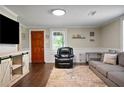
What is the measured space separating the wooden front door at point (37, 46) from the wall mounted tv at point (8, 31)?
3.48 m

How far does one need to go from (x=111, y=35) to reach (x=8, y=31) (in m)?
4.30

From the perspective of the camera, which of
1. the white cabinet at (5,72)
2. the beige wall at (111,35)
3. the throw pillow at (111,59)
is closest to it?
the white cabinet at (5,72)

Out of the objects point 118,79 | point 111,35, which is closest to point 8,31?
point 118,79

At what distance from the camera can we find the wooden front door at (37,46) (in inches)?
319

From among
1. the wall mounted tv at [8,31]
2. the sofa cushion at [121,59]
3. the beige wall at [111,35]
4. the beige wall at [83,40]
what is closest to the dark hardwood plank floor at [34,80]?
the wall mounted tv at [8,31]

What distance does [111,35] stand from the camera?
20.9ft

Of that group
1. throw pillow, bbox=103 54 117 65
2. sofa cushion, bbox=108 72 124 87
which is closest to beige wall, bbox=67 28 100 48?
throw pillow, bbox=103 54 117 65

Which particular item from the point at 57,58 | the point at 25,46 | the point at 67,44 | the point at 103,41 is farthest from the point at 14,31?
the point at 103,41

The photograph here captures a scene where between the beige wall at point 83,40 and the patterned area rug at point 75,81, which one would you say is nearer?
the patterned area rug at point 75,81

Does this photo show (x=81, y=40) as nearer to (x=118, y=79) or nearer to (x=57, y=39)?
(x=57, y=39)

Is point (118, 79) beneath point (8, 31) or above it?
beneath

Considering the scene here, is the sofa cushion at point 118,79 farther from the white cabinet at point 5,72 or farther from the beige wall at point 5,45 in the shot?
the beige wall at point 5,45

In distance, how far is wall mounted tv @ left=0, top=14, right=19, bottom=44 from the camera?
360 cm
